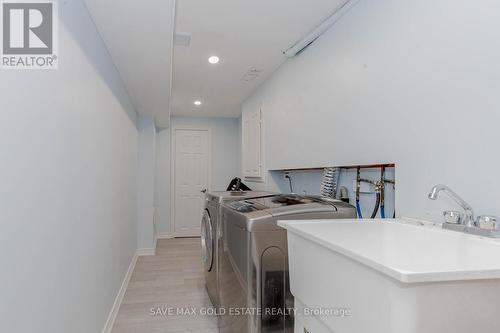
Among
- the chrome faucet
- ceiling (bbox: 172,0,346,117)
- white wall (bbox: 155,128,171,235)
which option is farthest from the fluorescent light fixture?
white wall (bbox: 155,128,171,235)

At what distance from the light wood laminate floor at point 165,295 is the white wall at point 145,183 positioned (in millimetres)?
336

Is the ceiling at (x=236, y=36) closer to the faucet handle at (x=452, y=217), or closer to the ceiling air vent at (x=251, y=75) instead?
the ceiling air vent at (x=251, y=75)

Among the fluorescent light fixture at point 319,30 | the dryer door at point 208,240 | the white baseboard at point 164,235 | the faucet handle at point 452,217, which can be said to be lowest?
the white baseboard at point 164,235

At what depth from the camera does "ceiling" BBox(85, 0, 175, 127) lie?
64.6 inches

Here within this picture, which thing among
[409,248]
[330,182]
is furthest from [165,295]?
[409,248]

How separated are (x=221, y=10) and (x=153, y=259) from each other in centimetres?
353

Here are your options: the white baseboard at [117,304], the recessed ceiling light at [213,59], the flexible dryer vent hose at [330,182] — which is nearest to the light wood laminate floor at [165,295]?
the white baseboard at [117,304]

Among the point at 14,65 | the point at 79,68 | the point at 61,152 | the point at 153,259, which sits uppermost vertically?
the point at 79,68

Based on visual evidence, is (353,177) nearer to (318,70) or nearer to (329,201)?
(329,201)

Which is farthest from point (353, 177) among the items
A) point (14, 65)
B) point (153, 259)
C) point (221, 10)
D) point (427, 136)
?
point (153, 259)

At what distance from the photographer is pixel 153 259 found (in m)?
4.41

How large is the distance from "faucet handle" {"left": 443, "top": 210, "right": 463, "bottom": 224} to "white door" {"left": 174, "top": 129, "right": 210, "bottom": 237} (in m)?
5.09

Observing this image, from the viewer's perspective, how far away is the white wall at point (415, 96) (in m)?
1.19

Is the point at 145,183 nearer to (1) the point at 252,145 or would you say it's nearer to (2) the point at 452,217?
(1) the point at 252,145
